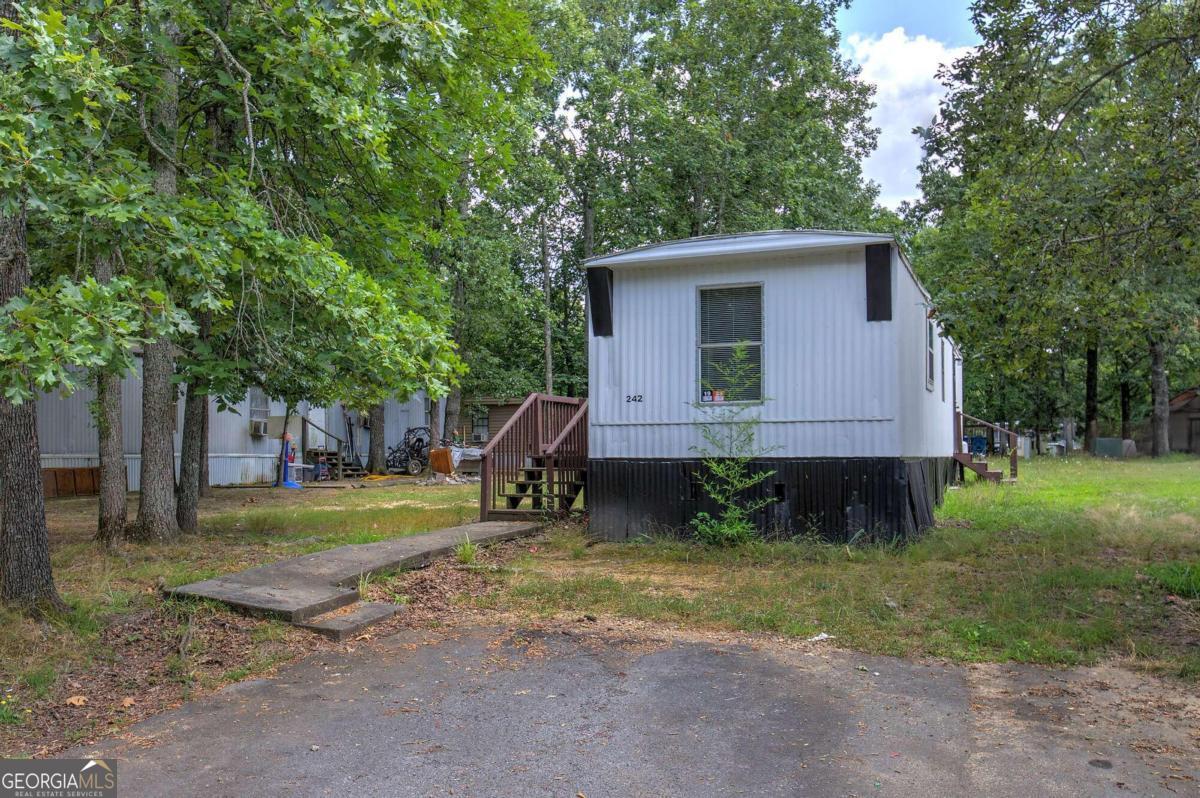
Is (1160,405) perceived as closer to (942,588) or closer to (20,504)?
(942,588)

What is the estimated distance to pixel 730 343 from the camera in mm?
8812

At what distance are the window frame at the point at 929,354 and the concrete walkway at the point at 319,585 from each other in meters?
6.30

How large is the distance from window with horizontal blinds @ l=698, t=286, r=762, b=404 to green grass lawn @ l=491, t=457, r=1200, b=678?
1679 millimetres

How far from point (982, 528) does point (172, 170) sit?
928cm

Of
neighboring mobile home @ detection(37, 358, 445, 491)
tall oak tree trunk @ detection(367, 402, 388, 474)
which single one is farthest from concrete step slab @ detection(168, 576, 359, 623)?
tall oak tree trunk @ detection(367, 402, 388, 474)

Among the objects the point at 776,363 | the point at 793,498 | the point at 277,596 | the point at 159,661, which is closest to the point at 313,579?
the point at 277,596

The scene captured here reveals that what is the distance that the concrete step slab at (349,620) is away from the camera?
207 inches

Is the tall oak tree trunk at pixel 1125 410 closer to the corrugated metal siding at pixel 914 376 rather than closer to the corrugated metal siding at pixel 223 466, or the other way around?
the corrugated metal siding at pixel 914 376

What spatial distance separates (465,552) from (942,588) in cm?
404

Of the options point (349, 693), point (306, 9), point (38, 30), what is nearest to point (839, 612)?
point (349, 693)

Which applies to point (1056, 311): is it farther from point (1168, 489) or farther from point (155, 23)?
point (1168, 489)

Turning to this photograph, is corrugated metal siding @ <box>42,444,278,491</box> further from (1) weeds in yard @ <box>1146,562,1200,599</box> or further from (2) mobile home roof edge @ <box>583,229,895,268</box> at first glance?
(1) weeds in yard @ <box>1146,562,1200,599</box>

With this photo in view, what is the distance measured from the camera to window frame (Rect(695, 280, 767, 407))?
28.5 ft

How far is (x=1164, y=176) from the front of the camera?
6.15 metres
